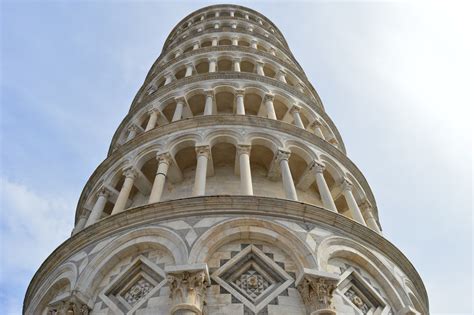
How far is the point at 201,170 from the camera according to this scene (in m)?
13.1

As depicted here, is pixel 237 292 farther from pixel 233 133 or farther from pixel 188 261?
pixel 233 133

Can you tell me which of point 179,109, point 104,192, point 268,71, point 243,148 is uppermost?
point 268,71

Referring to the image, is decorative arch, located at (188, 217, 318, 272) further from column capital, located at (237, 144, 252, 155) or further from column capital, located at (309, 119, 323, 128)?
column capital, located at (309, 119, 323, 128)

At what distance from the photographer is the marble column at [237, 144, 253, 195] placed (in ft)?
40.2

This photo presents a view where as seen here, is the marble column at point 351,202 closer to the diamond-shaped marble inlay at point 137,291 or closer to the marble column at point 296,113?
the marble column at point 296,113

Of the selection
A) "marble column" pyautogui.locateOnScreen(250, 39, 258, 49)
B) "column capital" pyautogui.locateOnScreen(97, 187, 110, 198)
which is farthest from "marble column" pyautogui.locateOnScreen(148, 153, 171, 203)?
"marble column" pyautogui.locateOnScreen(250, 39, 258, 49)

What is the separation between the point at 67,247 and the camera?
11.8m

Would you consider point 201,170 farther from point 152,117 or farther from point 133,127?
point 133,127

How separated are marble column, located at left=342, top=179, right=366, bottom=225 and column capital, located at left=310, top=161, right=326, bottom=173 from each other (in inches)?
35.6

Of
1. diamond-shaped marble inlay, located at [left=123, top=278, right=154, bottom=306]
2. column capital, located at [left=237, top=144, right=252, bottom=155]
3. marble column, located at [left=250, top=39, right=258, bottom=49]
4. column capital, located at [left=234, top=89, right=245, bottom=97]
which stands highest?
marble column, located at [left=250, top=39, right=258, bottom=49]

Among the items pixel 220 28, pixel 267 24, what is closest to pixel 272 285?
pixel 220 28

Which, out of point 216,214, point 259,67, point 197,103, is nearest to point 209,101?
point 197,103

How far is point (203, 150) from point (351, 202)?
4440 mm

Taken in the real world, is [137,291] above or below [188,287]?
above
